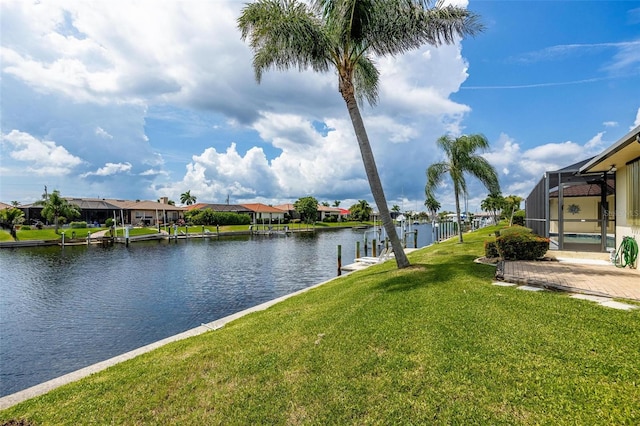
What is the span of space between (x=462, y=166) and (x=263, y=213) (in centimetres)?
6830

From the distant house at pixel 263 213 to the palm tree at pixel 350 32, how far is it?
71398 millimetres

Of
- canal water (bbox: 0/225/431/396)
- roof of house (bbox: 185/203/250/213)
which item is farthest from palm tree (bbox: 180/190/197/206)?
canal water (bbox: 0/225/431/396)

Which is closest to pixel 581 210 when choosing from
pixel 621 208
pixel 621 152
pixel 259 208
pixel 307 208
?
pixel 621 208

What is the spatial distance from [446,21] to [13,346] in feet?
54.7

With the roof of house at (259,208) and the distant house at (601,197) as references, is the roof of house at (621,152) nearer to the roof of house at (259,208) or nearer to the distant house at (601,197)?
the distant house at (601,197)

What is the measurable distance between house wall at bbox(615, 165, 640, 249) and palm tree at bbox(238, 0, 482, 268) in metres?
6.48

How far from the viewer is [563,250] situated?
42.6ft

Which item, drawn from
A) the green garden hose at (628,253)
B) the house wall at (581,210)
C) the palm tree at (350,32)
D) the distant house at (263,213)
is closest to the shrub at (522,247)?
the green garden hose at (628,253)

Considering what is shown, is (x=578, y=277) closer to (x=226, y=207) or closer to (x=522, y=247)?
(x=522, y=247)

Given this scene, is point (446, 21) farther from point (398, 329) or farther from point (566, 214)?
point (566, 214)

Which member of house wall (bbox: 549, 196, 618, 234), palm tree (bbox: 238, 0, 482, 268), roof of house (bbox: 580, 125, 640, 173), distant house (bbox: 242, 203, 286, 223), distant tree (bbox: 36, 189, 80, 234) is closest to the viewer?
roof of house (bbox: 580, 125, 640, 173)

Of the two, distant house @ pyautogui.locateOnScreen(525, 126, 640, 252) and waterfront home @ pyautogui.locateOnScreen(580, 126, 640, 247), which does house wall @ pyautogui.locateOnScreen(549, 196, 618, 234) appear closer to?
distant house @ pyautogui.locateOnScreen(525, 126, 640, 252)

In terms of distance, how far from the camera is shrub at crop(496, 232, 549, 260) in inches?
415

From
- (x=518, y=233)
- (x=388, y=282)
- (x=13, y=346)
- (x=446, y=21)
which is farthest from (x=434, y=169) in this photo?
(x=13, y=346)
